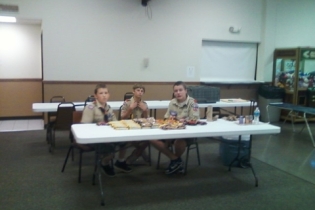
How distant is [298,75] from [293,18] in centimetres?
160

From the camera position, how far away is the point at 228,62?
766 centimetres

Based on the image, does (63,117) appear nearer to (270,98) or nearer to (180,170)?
(180,170)

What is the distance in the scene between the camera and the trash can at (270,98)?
24.5ft

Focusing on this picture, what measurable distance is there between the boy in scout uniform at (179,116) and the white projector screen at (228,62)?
3535 millimetres

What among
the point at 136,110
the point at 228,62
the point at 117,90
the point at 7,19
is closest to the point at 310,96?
the point at 228,62

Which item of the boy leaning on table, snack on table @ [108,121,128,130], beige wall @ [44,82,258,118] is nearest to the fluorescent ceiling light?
beige wall @ [44,82,258,118]

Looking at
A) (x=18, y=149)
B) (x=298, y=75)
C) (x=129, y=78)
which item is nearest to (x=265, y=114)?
(x=298, y=75)

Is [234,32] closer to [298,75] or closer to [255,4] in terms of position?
[255,4]

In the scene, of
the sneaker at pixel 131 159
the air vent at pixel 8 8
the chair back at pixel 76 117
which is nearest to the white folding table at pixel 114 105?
the chair back at pixel 76 117

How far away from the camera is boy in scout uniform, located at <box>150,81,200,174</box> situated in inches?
147

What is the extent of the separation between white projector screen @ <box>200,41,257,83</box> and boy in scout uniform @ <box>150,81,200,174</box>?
3.53 m

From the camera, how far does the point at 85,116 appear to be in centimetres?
352

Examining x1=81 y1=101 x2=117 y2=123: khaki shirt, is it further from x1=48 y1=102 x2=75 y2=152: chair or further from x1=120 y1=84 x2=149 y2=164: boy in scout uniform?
x1=48 y1=102 x2=75 y2=152: chair

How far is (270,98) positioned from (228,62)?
4.31ft
